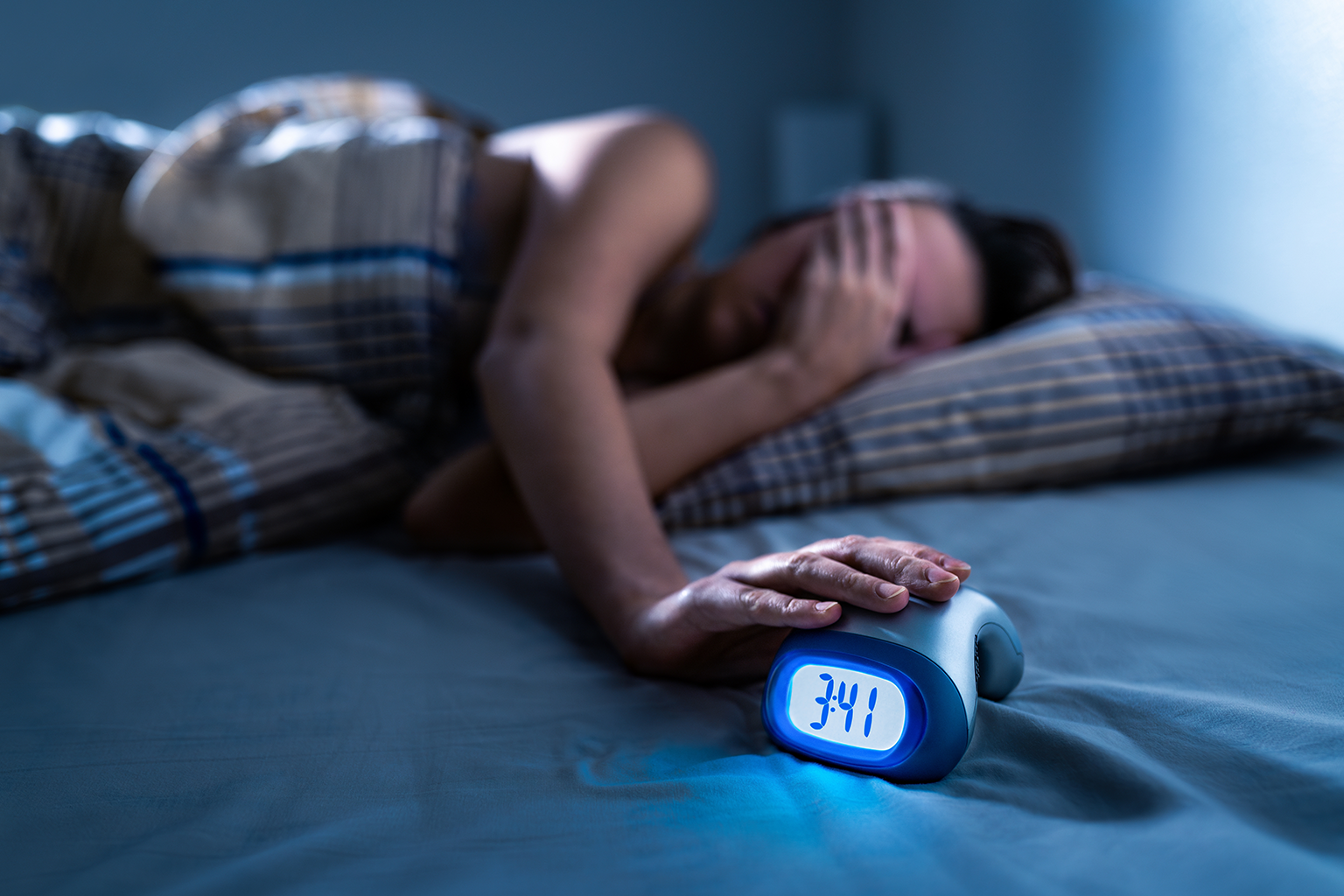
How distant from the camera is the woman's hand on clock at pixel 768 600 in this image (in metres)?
0.46

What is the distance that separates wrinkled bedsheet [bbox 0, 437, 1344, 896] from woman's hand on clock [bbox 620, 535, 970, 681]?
1.0 inches

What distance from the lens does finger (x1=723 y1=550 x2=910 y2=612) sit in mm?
455

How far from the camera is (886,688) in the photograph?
0.44 metres

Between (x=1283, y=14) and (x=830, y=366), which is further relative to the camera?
(x=830, y=366)

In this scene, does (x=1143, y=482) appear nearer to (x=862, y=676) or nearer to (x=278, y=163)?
(x=862, y=676)

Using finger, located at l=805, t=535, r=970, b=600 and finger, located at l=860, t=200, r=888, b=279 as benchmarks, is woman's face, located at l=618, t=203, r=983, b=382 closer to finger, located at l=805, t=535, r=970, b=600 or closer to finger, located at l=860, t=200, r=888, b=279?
finger, located at l=860, t=200, r=888, b=279

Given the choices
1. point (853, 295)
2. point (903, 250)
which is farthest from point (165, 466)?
point (903, 250)

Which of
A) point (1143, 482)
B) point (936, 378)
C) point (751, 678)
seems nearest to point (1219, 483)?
point (1143, 482)

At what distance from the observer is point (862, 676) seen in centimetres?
45

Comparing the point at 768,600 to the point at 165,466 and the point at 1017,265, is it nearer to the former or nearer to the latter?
the point at 165,466

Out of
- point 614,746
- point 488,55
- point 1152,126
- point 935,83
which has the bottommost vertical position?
point 614,746

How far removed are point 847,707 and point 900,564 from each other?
8cm

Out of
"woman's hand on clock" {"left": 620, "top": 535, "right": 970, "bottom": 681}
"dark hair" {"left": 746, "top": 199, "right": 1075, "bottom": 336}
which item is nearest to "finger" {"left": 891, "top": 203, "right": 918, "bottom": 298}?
"dark hair" {"left": 746, "top": 199, "right": 1075, "bottom": 336}

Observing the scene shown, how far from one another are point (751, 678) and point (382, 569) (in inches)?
15.7
